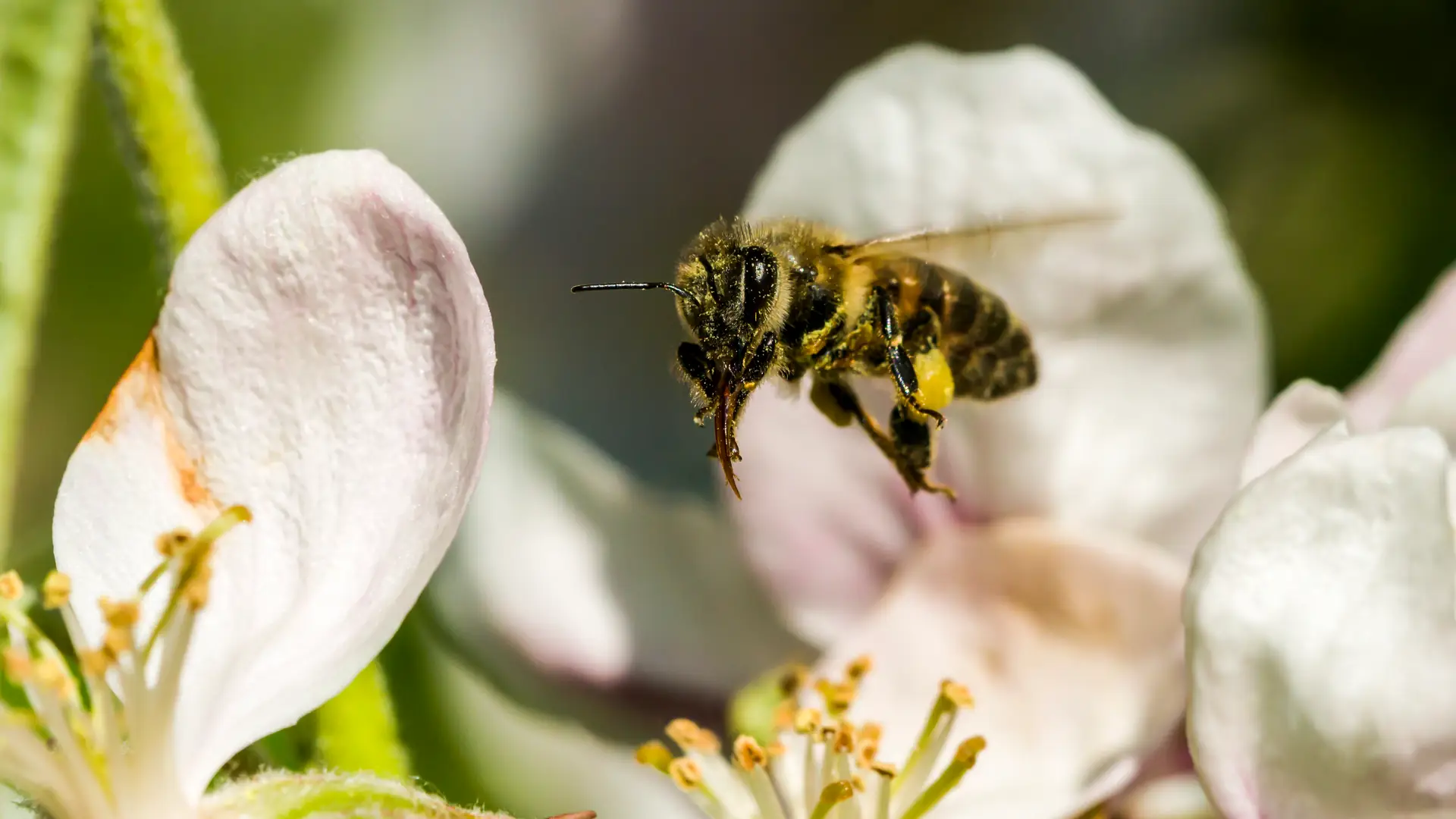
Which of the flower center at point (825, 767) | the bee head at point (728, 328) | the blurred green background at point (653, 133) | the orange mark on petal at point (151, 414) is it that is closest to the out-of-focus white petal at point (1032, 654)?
the flower center at point (825, 767)

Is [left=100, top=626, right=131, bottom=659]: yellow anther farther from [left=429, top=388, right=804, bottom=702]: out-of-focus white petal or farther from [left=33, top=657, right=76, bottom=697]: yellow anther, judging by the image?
[left=429, top=388, right=804, bottom=702]: out-of-focus white petal

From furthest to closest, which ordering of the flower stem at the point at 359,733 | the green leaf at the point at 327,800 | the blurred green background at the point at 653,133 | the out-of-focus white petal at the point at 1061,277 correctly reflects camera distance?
the blurred green background at the point at 653,133
the out-of-focus white petal at the point at 1061,277
the flower stem at the point at 359,733
the green leaf at the point at 327,800

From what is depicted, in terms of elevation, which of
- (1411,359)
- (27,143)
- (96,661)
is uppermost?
(27,143)

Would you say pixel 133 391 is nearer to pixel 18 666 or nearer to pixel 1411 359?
pixel 18 666

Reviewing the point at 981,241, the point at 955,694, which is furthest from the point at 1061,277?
the point at 955,694

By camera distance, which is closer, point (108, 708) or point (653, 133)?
point (108, 708)

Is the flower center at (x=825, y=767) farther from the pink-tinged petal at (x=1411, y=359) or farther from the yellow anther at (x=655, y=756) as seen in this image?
the pink-tinged petal at (x=1411, y=359)

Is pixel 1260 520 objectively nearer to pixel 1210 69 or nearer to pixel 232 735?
pixel 232 735
